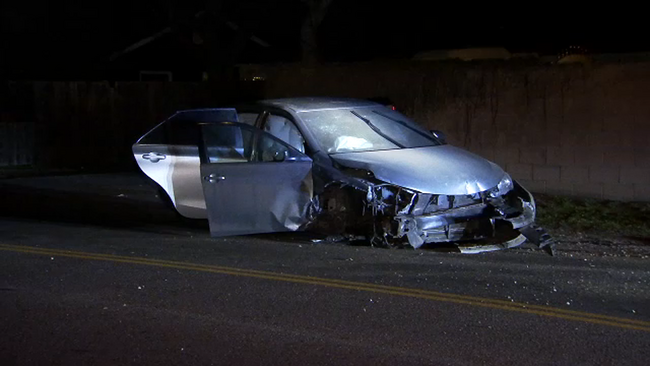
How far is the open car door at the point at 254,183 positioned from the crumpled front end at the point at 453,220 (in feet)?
3.05

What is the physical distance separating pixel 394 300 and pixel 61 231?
5478 millimetres

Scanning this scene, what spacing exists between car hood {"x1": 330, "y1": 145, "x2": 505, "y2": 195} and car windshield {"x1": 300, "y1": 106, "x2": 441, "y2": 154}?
0.27 metres

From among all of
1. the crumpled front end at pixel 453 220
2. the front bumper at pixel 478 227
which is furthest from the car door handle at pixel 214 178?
the front bumper at pixel 478 227

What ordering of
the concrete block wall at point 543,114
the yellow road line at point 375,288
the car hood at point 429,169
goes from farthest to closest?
the concrete block wall at point 543,114
the car hood at point 429,169
the yellow road line at point 375,288

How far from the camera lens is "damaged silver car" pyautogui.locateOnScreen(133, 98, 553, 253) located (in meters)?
9.16

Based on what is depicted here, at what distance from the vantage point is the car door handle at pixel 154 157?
1101 cm

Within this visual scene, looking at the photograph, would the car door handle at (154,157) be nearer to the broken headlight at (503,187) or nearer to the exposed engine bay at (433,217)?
the exposed engine bay at (433,217)

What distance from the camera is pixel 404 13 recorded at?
2550cm

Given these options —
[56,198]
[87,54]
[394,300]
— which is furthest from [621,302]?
[87,54]

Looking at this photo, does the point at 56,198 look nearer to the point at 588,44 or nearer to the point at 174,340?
the point at 174,340

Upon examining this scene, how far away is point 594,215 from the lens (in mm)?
11859

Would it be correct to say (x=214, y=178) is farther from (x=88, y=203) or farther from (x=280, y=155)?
(x=88, y=203)

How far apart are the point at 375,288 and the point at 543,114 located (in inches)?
253

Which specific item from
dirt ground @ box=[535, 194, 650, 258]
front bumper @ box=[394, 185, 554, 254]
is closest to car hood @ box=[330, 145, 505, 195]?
front bumper @ box=[394, 185, 554, 254]
